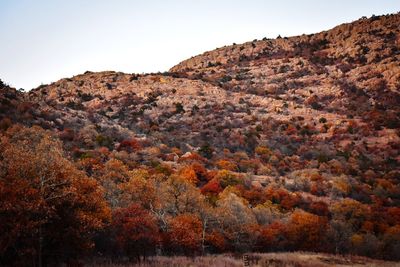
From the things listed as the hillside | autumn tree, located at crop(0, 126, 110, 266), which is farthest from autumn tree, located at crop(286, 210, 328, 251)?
autumn tree, located at crop(0, 126, 110, 266)

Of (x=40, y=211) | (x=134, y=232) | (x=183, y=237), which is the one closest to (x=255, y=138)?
(x=183, y=237)

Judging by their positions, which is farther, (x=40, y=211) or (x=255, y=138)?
(x=255, y=138)

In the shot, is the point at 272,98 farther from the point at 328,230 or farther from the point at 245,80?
the point at 328,230

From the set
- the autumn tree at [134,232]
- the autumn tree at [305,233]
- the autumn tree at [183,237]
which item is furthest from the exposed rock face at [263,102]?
the autumn tree at [134,232]

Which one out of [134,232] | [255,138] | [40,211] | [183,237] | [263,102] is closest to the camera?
[40,211]

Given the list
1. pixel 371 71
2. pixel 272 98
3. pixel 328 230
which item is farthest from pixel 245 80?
pixel 328 230

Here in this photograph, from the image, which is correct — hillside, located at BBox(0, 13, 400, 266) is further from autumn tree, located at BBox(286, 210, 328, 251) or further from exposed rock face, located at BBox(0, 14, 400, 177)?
exposed rock face, located at BBox(0, 14, 400, 177)

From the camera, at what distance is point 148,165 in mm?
58312

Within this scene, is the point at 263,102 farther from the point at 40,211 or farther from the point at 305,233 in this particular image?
the point at 40,211

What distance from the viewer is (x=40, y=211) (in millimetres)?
14578

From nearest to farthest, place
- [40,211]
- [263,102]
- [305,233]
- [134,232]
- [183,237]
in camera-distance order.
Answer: [40,211] → [134,232] → [183,237] → [305,233] → [263,102]

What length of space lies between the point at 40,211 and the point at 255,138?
69407 millimetres

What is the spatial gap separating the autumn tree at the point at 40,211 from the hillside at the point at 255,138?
120 centimetres

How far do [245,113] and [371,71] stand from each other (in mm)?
40649
